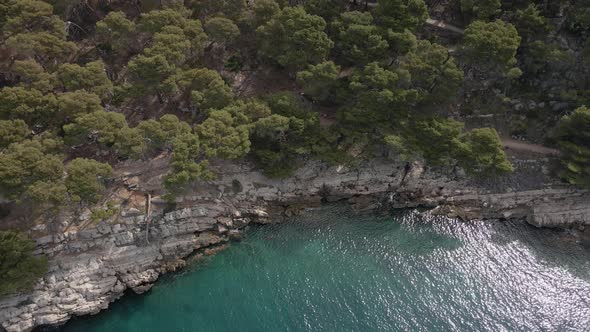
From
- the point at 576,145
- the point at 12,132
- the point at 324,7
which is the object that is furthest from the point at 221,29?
the point at 576,145

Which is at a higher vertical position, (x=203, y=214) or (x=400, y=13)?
(x=400, y=13)

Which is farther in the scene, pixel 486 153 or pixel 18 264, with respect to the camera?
pixel 486 153

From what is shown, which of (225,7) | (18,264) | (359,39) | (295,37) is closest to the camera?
(18,264)

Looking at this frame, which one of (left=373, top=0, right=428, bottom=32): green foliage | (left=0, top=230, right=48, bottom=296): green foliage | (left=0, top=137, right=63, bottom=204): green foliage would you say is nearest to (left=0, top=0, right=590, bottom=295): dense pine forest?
(left=373, top=0, right=428, bottom=32): green foliage

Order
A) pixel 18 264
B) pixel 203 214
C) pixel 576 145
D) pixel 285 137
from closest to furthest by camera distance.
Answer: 1. pixel 18 264
2. pixel 203 214
3. pixel 576 145
4. pixel 285 137

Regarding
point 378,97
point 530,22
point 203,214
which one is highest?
point 530,22

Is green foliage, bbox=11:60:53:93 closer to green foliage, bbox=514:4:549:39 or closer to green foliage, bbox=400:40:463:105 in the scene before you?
green foliage, bbox=400:40:463:105

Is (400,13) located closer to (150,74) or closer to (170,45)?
(170,45)
